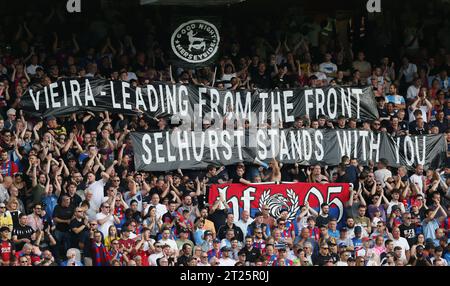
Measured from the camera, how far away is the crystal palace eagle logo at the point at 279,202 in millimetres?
22047

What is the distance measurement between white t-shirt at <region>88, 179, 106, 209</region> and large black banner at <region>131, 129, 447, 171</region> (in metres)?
1.09

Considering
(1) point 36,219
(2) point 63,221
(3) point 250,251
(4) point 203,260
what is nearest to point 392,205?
(3) point 250,251

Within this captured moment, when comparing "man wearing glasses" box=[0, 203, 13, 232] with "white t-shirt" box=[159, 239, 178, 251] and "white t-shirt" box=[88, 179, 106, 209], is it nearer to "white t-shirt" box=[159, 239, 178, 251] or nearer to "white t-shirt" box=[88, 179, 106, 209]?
"white t-shirt" box=[88, 179, 106, 209]

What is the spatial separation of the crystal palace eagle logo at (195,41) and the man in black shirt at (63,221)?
430 cm

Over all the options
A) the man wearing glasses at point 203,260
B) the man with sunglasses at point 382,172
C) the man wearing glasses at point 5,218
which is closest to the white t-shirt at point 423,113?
the man with sunglasses at point 382,172

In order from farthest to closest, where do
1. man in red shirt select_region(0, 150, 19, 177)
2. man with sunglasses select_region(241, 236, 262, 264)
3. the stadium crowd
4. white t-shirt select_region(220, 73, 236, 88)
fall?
white t-shirt select_region(220, 73, 236, 88), man in red shirt select_region(0, 150, 19, 177), man with sunglasses select_region(241, 236, 262, 264), the stadium crowd

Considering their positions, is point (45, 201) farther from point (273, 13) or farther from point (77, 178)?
point (273, 13)

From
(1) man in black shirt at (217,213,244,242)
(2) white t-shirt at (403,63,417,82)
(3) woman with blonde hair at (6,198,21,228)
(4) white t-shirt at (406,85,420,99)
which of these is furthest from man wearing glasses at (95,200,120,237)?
(2) white t-shirt at (403,63,417,82)

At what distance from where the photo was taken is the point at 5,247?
19.9 meters

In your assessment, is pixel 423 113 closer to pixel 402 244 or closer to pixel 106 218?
pixel 402 244

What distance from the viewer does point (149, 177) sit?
2223 cm

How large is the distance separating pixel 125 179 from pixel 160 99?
195 cm

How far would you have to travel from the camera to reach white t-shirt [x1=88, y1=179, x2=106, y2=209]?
826 inches

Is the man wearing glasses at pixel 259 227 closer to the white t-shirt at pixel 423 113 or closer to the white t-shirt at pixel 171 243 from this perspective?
the white t-shirt at pixel 171 243
